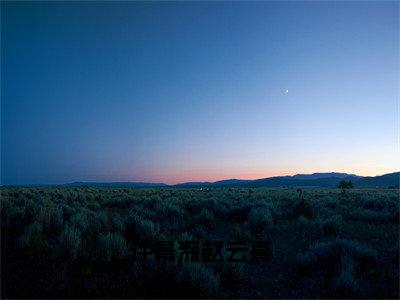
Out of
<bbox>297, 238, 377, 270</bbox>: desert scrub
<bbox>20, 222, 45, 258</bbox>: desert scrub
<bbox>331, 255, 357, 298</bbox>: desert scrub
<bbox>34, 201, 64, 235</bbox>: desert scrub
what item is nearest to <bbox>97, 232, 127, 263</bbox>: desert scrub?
<bbox>20, 222, 45, 258</bbox>: desert scrub

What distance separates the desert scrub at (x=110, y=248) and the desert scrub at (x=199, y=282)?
Answer: 1881 millimetres

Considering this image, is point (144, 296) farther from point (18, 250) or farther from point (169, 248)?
point (18, 250)

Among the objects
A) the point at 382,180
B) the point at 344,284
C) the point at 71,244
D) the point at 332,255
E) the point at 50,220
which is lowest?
the point at 344,284

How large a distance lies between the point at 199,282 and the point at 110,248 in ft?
8.42

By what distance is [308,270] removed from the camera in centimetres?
738

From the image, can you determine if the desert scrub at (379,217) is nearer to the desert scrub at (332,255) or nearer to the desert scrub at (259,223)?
the desert scrub at (259,223)

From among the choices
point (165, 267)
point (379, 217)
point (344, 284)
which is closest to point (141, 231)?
point (165, 267)

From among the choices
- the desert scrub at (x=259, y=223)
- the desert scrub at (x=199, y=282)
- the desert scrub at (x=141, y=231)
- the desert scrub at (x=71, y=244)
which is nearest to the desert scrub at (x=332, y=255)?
the desert scrub at (x=199, y=282)

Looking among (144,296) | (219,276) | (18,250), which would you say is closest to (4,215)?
(18,250)

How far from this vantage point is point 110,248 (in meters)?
7.47

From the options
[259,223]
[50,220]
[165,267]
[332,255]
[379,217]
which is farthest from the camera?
[379,217]

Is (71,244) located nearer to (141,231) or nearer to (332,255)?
(141,231)

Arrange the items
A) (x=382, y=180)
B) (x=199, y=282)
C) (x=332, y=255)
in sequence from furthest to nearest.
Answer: (x=382, y=180)
(x=332, y=255)
(x=199, y=282)

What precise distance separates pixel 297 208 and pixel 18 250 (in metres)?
13.2
